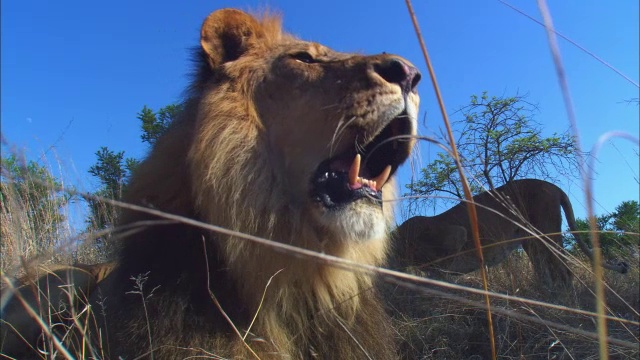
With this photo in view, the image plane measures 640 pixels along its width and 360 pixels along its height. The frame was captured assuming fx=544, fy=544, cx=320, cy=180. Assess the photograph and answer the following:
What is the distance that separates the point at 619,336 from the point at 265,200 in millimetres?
2488

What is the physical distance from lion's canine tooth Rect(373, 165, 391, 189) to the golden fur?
0.26 feet

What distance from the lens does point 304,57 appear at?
10.2 feet

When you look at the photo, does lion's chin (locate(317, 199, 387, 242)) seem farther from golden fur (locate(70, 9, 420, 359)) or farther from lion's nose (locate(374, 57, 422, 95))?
lion's nose (locate(374, 57, 422, 95))

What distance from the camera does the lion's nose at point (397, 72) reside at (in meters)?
2.64

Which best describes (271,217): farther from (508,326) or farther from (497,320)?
(497,320)

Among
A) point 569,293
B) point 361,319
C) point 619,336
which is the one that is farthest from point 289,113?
point 569,293

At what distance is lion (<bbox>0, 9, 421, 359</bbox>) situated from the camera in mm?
2539

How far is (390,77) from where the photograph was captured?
2660 mm

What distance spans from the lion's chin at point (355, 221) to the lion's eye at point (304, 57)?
909mm

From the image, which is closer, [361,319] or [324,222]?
[324,222]

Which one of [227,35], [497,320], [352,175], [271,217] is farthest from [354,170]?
[497,320]

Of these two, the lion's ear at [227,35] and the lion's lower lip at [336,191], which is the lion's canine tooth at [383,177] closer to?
the lion's lower lip at [336,191]

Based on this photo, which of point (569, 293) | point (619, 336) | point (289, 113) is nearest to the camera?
point (289, 113)

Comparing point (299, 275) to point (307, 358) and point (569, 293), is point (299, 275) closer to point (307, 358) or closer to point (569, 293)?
point (307, 358)
